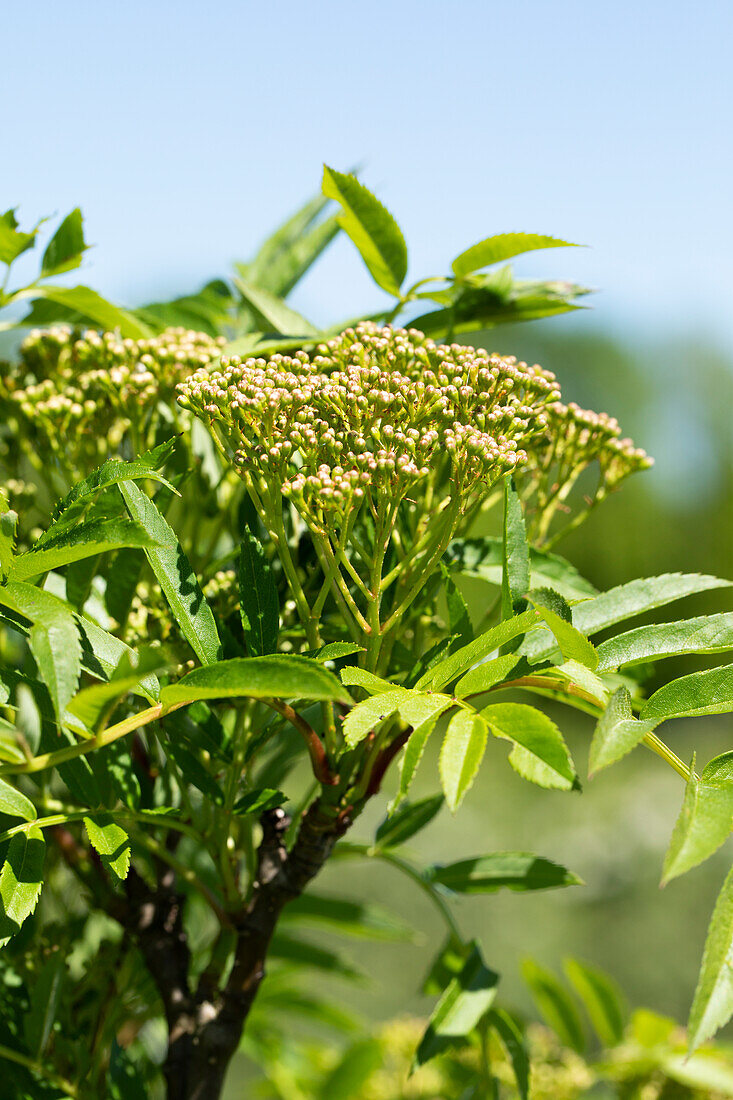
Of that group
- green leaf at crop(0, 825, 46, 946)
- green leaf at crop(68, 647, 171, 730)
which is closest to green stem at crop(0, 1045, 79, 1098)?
green leaf at crop(0, 825, 46, 946)

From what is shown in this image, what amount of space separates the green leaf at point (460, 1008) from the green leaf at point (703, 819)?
23 cm

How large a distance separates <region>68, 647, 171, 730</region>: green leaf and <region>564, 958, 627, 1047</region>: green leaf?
20.8 inches

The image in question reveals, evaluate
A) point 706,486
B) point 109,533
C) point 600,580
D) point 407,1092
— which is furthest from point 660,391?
point 109,533

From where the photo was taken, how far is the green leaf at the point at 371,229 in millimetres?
422

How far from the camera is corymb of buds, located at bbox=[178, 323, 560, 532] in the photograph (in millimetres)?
319

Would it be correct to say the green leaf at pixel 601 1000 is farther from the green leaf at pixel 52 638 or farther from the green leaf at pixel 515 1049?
the green leaf at pixel 52 638

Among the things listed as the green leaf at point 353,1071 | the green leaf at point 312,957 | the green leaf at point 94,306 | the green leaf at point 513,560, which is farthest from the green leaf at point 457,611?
the green leaf at point 353,1071

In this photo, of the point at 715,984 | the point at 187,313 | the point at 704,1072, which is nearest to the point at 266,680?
the point at 715,984

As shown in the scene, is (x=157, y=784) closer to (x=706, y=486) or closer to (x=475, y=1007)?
(x=475, y=1007)

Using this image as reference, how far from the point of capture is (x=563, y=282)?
47cm

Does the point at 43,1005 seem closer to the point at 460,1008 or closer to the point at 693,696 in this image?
the point at 460,1008

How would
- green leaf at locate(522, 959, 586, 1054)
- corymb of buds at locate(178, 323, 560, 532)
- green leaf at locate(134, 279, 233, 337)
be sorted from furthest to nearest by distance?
green leaf at locate(522, 959, 586, 1054)
green leaf at locate(134, 279, 233, 337)
corymb of buds at locate(178, 323, 560, 532)

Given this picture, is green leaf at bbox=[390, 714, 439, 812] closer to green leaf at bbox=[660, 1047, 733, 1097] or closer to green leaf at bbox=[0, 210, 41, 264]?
green leaf at bbox=[0, 210, 41, 264]

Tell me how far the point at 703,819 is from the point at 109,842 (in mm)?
197
